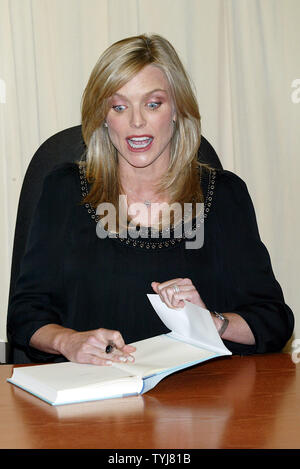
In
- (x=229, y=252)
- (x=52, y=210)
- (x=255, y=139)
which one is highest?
(x=255, y=139)

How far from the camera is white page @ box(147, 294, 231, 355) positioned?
1.36 meters

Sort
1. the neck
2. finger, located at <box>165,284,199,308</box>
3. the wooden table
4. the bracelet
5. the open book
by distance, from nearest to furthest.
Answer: the wooden table → the open book → finger, located at <box>165,284,199,308</box> → the bracelet → the neck

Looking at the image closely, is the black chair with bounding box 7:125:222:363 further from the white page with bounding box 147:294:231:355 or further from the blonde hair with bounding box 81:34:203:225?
the white page with bounding box 147:294:231:355

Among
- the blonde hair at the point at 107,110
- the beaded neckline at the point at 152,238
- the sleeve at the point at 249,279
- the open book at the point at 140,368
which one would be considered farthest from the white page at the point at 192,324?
the blonde hair at the point at 107,110

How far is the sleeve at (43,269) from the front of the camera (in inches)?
67.7

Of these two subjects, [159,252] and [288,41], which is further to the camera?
[288,41]

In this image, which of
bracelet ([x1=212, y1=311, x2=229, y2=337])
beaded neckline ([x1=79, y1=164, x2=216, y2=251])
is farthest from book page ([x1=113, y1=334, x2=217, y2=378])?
beaded neckline ([x1=79, y1=164, x2=216, y2=251])

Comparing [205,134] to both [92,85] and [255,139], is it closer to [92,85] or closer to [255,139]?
[255,139]

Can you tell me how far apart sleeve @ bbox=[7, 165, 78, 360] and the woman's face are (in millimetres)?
222

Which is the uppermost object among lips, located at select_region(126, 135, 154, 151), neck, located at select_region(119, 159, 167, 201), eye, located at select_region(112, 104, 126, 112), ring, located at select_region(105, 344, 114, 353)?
eye, located at select_region(112, 104, 126, 112)

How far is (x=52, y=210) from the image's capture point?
6.40 feet

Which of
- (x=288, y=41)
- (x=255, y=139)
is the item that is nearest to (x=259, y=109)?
(x=255, y=139)

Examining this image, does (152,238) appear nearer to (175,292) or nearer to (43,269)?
(43,269)
